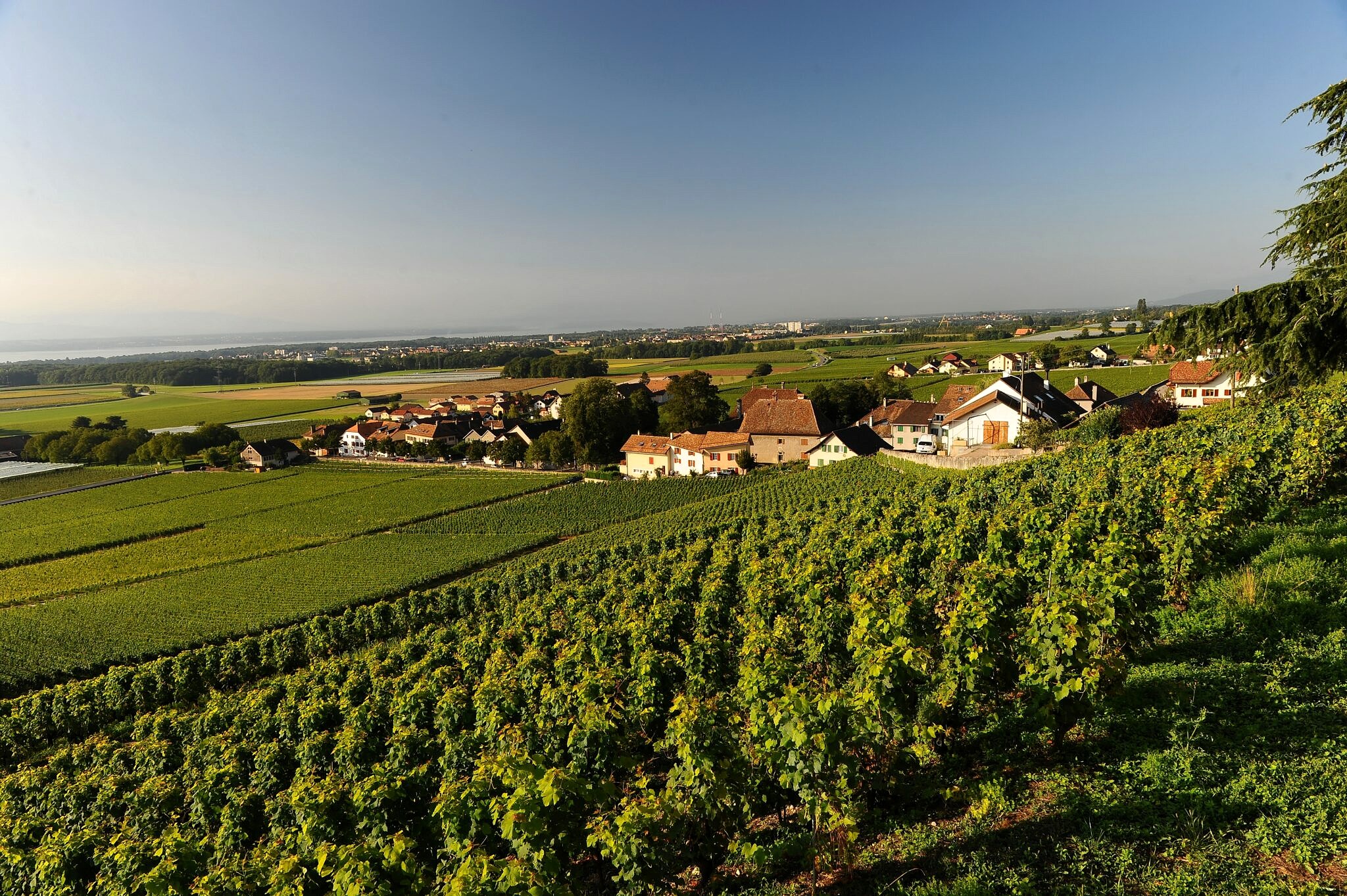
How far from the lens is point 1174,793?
515 cm

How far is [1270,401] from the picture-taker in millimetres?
19281

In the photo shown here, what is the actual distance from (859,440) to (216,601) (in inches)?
1738

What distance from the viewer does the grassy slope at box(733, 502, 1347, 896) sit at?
4.44m

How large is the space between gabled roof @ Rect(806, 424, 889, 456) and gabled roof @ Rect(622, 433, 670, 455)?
15100mm

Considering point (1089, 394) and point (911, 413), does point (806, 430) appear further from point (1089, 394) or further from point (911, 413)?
point (1089, 394)

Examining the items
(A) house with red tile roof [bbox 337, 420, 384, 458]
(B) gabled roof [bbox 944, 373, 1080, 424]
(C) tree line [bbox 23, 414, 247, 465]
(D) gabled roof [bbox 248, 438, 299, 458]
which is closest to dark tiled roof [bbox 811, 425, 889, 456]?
(B) gabled roof [bbox 944, 373, 1080, 424]

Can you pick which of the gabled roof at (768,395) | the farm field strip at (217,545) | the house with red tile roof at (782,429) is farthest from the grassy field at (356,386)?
the farm field strip at (217,545)

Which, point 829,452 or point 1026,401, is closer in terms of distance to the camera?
point 1026,401

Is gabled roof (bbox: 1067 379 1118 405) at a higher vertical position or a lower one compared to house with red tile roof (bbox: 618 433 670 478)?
higher

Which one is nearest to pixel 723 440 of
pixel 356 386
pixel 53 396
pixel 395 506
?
pixel 395 506

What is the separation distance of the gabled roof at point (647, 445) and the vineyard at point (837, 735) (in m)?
41.4

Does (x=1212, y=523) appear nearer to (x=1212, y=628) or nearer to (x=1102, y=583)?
(x=1212, y=628)

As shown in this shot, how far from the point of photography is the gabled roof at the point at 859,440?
4828 centimetres

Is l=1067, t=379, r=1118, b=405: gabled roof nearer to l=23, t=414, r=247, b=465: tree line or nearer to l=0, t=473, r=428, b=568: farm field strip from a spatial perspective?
l=0, t=473, r=428, b=568: farm field strip
